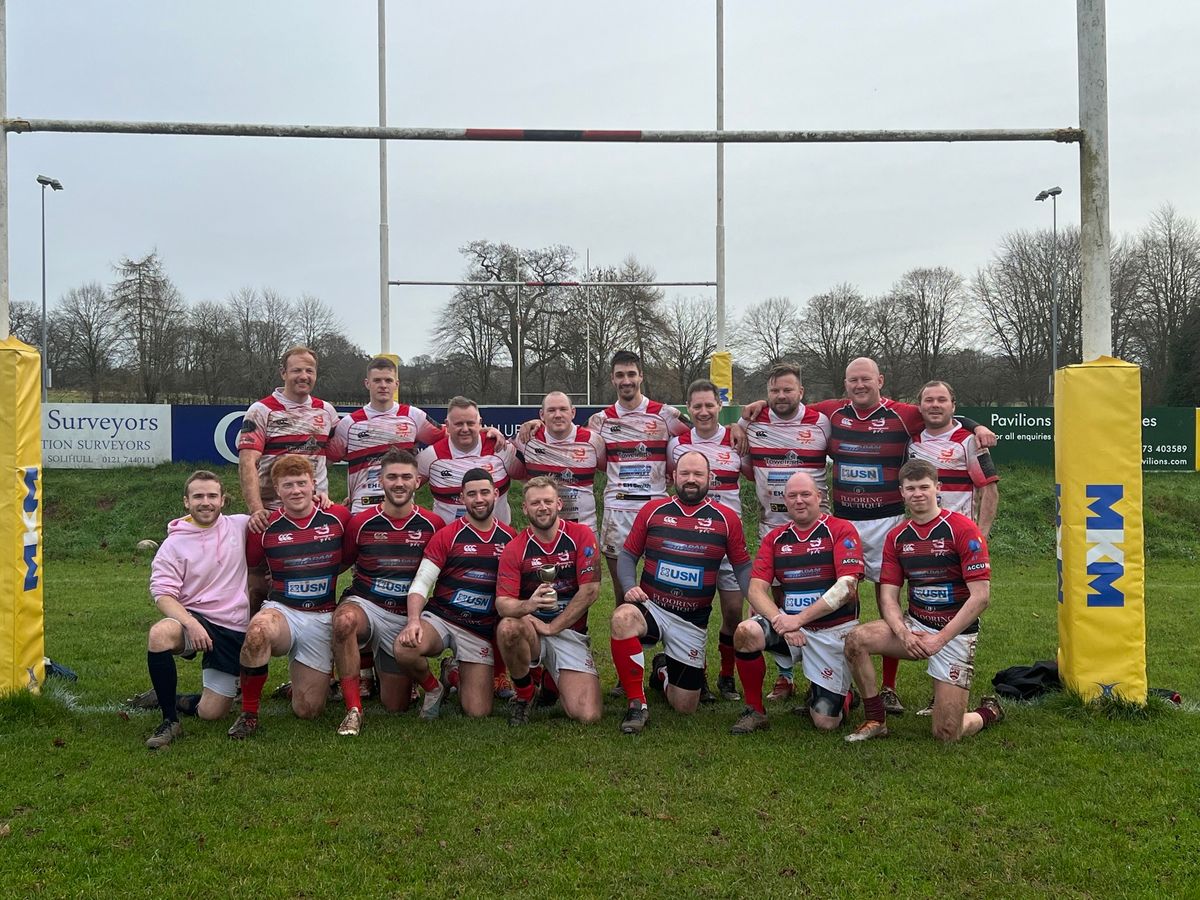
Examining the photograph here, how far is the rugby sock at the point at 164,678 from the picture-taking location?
4.66 m

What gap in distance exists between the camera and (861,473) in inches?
228

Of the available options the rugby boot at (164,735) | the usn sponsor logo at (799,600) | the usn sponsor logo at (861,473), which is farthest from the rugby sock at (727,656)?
the rugby boot at (164,735)

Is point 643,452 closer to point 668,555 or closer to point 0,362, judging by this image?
point 668,555

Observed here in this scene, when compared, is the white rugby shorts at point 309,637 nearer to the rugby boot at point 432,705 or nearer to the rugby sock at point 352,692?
the rugby sock at point 352,692

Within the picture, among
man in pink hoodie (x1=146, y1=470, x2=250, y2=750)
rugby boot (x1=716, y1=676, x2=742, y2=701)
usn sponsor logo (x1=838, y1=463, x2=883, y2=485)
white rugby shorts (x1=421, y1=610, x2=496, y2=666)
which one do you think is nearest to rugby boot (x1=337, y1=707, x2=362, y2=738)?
white rugby shorts (x1=421, y1=610, x2=496, y2=666)

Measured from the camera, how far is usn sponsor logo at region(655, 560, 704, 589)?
527 centimetres

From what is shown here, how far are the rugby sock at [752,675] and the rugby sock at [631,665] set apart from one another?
1.85 ft

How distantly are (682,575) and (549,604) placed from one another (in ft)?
2.71

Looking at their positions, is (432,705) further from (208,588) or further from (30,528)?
(30,528)

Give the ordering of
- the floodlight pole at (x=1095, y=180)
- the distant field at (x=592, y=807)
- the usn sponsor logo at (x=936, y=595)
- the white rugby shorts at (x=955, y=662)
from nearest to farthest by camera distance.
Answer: the distant field at (x=592, y=807) → the white rugby shorts at (x=955, y=662) → the usn sponsor logo at (x=936, y=595) → the floodlight pole at (x=1095, y=180)

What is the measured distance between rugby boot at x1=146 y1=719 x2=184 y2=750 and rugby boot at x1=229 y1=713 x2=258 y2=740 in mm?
263

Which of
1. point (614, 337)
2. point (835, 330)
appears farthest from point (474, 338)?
point (835, 330)

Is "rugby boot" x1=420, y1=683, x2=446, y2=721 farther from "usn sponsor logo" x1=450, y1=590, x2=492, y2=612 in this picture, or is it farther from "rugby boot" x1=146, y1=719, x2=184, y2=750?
"rugby boot" x1=146, y1=719, x2=184, y2=750

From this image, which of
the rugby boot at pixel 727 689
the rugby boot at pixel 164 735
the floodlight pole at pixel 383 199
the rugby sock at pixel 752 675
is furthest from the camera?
the floodlight pole at pixel 383 199
